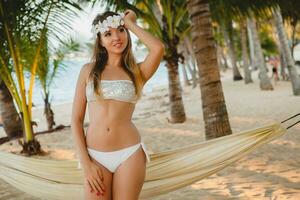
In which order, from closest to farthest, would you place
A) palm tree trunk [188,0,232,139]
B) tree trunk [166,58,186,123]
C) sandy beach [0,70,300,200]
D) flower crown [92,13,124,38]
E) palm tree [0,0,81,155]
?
flower crown [92,13,124,38] < sandy beach [0,70,300,200] < palm tree trunk [188,0,232,139] < palm tree [0,0,81,155] < tree trunk [166,58,186,123]

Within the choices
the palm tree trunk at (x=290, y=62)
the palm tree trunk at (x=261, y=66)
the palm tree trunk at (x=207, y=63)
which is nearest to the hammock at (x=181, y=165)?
the palm tree trunk at (x=207, y=63)

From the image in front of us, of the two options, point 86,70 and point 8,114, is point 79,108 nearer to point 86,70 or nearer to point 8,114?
point 86,70

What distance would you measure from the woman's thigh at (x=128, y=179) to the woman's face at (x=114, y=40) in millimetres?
452

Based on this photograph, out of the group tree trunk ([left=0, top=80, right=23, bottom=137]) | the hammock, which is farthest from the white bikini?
tree trunk ([left=0, top=80, right=23, bottom=137])

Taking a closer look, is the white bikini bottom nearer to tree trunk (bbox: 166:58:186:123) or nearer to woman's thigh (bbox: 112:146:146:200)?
woman's thigh (bbox: 112:146:146:200)

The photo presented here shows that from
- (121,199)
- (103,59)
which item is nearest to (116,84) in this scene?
(103,59)

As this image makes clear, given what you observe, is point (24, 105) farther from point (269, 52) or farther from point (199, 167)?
point (269, 52)

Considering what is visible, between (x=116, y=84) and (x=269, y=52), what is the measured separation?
30.9 meters

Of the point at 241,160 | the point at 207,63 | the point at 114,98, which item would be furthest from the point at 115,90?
the point at 241,160

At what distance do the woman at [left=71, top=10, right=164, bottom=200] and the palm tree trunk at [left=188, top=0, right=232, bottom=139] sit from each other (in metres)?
2.28

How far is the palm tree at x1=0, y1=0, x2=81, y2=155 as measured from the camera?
4.60 meters

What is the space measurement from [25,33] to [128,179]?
3891mm

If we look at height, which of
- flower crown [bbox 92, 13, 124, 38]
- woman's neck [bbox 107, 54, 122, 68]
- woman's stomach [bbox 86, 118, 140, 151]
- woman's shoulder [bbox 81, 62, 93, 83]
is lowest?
woman's stomach [bbox 86, 118, 140, 151]

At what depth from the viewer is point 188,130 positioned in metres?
6.20
